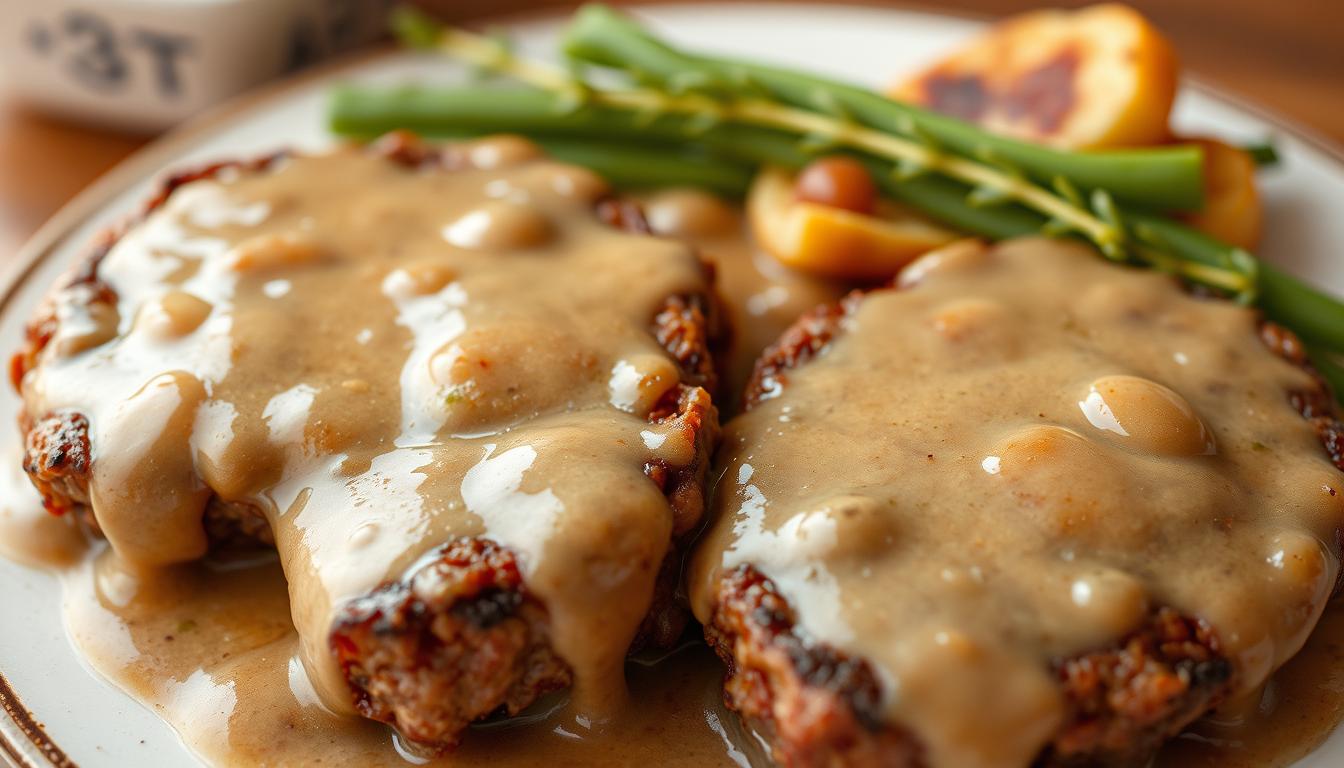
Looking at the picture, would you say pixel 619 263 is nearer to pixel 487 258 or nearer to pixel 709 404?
pixel 487 258

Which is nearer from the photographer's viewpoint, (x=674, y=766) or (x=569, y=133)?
(x=674, y=766)

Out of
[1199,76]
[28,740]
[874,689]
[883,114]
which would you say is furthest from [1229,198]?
[28,740]

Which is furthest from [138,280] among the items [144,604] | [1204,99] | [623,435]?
[1204,99]

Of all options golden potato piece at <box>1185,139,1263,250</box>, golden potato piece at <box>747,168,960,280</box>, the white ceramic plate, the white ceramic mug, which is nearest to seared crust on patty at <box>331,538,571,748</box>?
the white ceramic plate

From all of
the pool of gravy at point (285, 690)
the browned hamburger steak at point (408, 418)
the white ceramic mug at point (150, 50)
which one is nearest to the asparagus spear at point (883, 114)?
the browned hamburger steak at point (408, 418)

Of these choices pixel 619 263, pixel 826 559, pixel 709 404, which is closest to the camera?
pixel 826 559

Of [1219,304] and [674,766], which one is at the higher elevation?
[1219,304]

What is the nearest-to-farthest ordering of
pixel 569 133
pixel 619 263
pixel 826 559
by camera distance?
pixel 826 559 < pixel 619 263 < pixel 569 133
